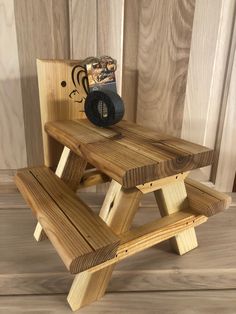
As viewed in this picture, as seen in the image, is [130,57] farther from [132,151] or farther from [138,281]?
[138,281]

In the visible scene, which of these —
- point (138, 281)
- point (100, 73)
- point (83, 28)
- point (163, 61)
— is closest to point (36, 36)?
point (83, 28)

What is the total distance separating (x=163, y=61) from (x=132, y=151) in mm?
396

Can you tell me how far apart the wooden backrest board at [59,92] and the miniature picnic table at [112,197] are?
0.10 ft

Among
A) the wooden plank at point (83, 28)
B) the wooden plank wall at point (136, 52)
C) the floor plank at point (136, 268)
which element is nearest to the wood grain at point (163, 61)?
the wooden plank wall at point (136, 52)

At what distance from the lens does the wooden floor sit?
61 centimetres

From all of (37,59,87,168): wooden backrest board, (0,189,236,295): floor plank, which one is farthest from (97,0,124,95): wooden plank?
(0,189,236,295): floor plank

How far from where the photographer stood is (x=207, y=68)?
2.74ft

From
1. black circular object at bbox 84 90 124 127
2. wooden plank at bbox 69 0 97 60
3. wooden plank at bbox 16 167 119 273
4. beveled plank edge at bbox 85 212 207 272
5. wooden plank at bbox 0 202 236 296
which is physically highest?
wooden plank at bbox 69 0 97 60

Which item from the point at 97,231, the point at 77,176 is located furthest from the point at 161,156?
the point at 77,176

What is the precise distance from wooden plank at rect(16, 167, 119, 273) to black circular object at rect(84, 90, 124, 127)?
0.55ft

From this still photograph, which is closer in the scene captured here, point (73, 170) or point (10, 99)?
point (73, 170)

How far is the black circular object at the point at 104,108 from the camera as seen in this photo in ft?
1.99

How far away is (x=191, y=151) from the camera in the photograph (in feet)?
1.75

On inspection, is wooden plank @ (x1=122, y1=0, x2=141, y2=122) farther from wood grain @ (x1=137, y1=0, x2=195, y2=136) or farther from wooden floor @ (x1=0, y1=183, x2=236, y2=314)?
wooden floor @ (x1=0, y1=183, x2=236, y2=314)
